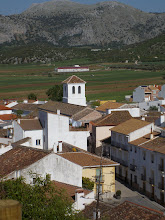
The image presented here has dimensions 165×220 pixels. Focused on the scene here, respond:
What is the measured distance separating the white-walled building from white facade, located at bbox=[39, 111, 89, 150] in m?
27.1

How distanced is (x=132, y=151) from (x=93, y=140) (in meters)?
11.8

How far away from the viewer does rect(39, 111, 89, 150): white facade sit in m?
49.5

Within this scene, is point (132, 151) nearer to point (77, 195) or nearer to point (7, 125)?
point (77, 195)

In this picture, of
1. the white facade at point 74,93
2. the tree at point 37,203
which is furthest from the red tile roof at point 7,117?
the tree at point 37,203

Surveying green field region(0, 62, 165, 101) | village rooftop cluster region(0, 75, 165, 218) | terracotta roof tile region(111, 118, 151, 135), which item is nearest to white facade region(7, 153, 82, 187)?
village rooftop cluster region(0, 75, 165, 218)

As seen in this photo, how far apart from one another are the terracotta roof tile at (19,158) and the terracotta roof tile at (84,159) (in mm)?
3358

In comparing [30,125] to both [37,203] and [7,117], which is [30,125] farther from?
[37,203]

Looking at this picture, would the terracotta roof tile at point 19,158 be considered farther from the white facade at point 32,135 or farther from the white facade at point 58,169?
the white facade at point 32,135

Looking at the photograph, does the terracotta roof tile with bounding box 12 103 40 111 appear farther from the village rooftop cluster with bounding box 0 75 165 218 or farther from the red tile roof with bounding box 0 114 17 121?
the village rooftop cluster with bounding box 0 75 165 218

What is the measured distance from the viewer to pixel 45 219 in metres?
19.3

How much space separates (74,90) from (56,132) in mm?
28964

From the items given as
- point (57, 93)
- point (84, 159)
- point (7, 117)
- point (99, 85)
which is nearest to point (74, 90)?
point (7, 117)

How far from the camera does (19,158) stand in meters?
35.5

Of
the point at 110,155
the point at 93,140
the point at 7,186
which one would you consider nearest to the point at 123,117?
the point at 93,140
